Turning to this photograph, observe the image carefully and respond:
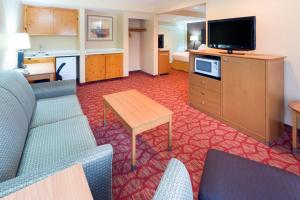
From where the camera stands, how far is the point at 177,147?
2537 millimetres

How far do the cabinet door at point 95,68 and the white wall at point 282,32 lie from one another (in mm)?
4195

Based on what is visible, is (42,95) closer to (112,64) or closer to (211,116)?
(211,116)

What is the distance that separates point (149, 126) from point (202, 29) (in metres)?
7.92

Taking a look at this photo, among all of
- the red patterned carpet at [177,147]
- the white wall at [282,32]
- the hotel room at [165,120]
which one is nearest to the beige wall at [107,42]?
the hotel room at [165,120]

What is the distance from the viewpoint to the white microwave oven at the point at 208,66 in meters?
3.18

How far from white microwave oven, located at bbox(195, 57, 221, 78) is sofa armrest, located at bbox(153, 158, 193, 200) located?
8.89ft

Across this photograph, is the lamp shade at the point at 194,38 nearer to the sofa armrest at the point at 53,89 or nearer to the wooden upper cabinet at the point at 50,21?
the wooden upper cabinet at the point at 50,21

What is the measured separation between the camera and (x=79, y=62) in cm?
575

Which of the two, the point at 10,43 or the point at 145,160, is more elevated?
the point at 10,43

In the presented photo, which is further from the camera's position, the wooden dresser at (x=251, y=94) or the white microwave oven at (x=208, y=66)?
the white microwave oven at (x=208, y=66)

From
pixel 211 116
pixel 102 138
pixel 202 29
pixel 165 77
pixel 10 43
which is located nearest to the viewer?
pixel 102 138

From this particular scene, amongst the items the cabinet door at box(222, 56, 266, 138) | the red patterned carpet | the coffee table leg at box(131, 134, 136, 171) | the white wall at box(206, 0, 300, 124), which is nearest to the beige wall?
the red patterned carpet

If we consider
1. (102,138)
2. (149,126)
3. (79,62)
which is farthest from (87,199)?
(79,62)

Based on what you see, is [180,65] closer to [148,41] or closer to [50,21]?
[148,41]
